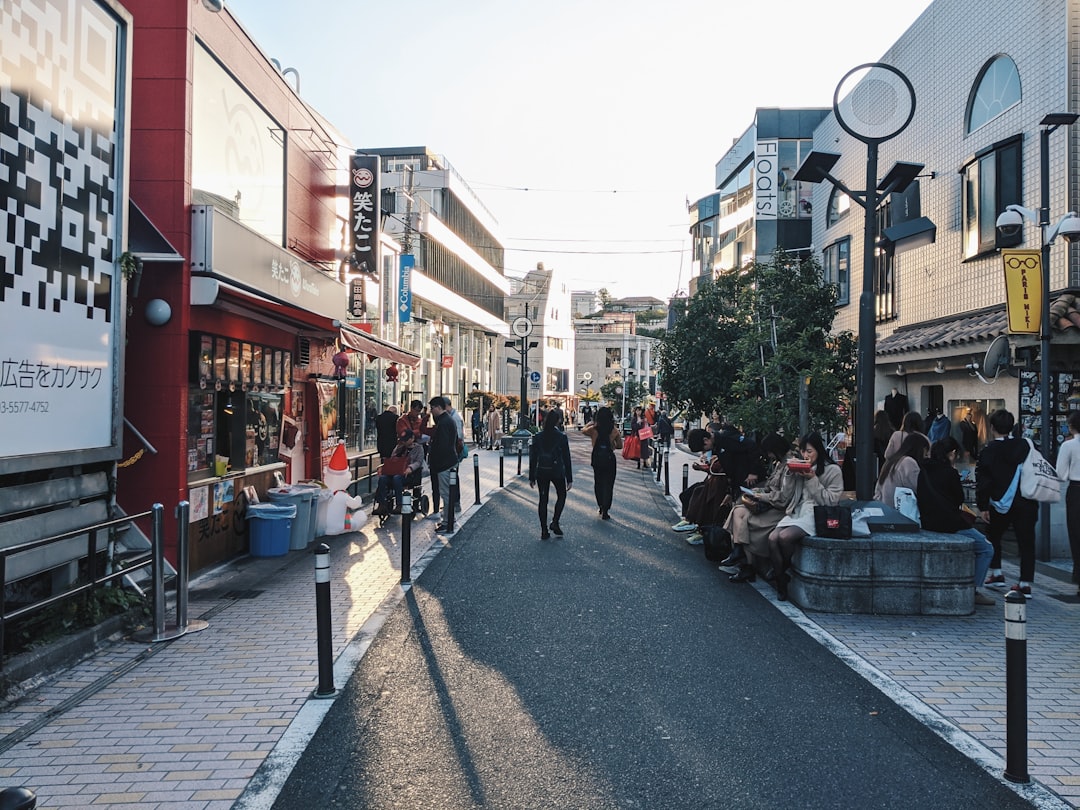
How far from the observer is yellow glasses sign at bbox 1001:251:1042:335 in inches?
429

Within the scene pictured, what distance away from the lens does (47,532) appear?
671 centimetres

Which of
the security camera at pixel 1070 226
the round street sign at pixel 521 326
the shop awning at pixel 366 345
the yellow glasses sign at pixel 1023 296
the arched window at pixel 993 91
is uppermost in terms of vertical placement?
the arched window at pixel 993 91

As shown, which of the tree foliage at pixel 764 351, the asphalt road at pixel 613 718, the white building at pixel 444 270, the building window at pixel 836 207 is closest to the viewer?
the asphalt road at pixel 613 718

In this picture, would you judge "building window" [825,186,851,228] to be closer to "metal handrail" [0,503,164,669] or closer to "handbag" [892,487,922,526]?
"handbag" [892,487,922,526]

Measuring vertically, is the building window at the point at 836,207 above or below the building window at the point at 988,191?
above

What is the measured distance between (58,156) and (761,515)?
7.20 metres

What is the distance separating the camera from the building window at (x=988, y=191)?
13352 mm

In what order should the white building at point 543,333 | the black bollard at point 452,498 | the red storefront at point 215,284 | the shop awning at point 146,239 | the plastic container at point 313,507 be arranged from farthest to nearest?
1. the white building at point 543,333
2. the black bollard at point 452,498
3. the plastic container at point 313,507
4. the red storefront at point 215,284
5. the shop awning at point 146,239

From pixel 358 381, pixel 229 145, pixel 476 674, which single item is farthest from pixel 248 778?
pixel 358 381

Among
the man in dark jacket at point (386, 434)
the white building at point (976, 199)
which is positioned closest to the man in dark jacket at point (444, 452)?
the man in dark jacket at point (386, 434)

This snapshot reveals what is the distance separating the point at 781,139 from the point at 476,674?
27.1 meters

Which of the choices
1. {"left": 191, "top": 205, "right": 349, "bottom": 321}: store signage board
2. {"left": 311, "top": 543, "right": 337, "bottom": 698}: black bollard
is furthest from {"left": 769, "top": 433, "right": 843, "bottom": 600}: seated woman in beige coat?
{"left": 191, "top": 205, "right": 349, "bottom": 321}: store signage board

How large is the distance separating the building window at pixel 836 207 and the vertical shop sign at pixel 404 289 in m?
12.0

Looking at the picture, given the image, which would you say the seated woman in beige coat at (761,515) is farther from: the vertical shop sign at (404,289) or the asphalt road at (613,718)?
the vertical shop sign at (404,289)
